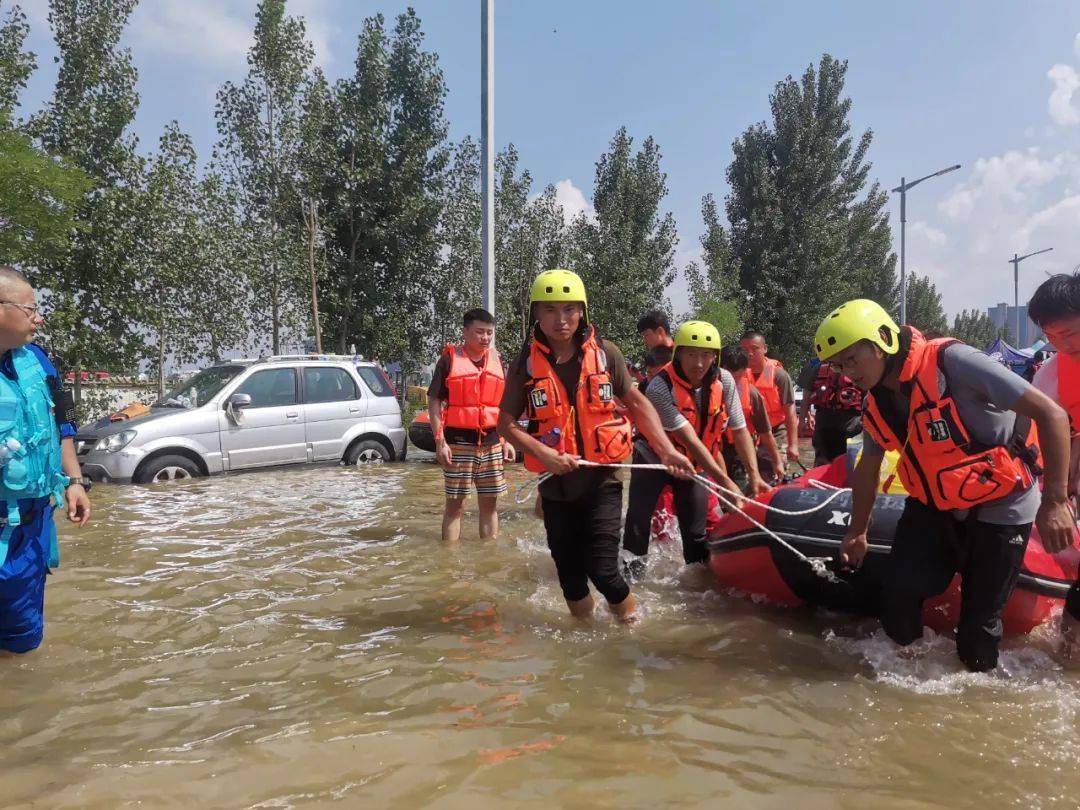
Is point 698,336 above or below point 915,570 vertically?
above

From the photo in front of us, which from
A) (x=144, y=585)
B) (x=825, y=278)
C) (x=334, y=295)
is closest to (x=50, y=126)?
(x=334, y=295)

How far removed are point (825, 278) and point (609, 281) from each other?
1077 cm

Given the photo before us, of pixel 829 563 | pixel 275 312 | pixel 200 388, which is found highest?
pixel 275 312

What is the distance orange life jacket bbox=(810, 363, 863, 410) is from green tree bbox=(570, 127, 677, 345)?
54.7 ft

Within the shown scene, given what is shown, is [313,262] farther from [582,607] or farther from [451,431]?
[582,607]

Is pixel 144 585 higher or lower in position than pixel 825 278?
lower

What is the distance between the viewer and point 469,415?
6.00 m

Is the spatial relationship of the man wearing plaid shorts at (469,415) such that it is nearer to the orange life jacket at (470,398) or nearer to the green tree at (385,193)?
the orange life jacket at (470,398)

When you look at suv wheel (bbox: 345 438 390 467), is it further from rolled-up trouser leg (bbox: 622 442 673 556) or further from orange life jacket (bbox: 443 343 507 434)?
rolled-up trouser leg (bbox: 622 442 673 556)

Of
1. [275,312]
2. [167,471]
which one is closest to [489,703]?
[167,471]

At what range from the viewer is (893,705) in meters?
3.28

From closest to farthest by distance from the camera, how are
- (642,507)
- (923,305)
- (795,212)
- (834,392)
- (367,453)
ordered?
(642,507) < (834,392) < (367,453) < (795,212) < (923,305)

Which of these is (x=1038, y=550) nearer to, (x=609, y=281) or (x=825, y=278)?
(x=609, y=281)

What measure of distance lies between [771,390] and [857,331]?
15.7ft
